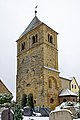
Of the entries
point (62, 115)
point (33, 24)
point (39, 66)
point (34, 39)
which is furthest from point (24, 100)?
point (62, 115)

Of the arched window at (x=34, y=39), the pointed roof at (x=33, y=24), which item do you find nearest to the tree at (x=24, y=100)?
the arched window at (x=34, y=39)

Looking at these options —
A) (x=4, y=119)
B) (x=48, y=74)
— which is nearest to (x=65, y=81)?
(x=48, y=74)

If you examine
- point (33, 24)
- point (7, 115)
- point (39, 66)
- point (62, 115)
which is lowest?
point (7, 115)

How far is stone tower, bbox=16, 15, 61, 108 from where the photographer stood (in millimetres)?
39781

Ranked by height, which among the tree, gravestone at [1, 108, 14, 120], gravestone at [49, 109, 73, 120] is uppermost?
gravestone at [49, 109, 73, 120]

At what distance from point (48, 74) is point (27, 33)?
10.6 meters

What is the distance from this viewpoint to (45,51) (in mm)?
41719

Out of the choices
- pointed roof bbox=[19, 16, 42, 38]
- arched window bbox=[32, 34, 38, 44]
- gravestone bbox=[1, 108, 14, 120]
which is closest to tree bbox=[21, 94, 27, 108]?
arched window bbox=[32, 34, 38, 44]

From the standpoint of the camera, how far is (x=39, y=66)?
135ft

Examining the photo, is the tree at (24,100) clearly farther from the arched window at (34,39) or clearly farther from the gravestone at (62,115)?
the gravestone at (62,115)

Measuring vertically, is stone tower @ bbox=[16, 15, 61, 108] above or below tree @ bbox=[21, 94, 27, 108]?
above

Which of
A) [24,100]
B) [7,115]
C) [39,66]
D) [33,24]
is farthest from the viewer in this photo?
[33,24]

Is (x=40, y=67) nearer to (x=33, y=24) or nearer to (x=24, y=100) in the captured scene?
(x=24, y=100)

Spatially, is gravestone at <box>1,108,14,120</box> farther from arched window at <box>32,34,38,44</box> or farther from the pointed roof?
the pointed roof
